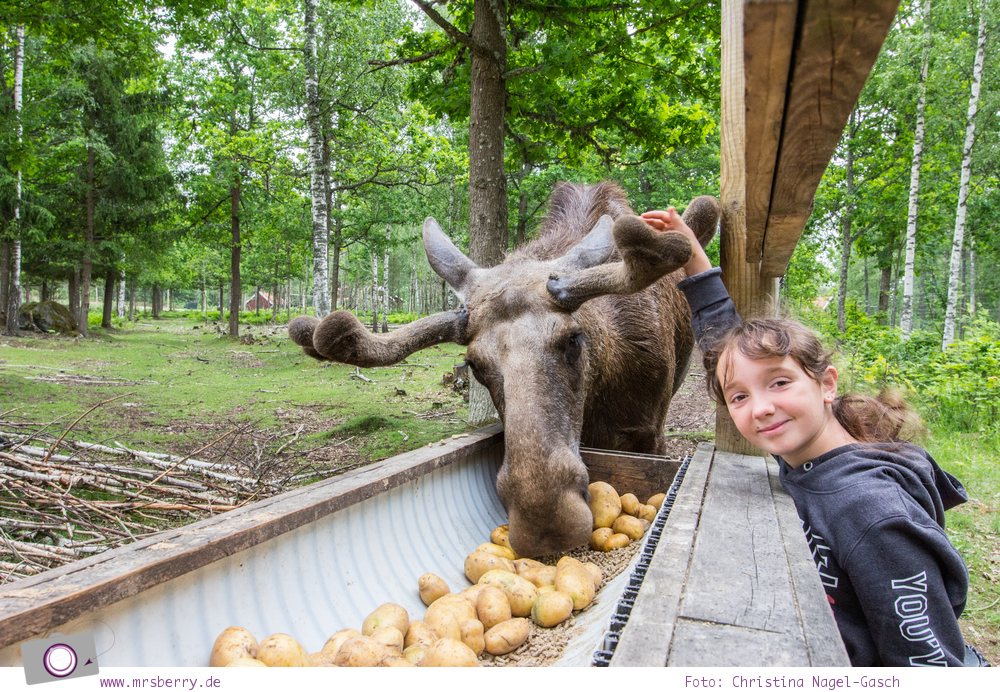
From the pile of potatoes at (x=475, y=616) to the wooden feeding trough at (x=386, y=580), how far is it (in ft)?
0.41

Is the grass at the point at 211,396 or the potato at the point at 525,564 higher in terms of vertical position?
the grass at the point at 211,396

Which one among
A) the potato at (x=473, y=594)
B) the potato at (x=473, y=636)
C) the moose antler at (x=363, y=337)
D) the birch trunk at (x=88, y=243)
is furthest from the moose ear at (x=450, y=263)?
the birch trunk at (x=88, y=243)

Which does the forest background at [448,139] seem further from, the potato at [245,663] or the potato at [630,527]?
the potato at [245,663]

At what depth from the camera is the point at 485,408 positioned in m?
6.38

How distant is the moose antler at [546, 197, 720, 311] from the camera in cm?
246

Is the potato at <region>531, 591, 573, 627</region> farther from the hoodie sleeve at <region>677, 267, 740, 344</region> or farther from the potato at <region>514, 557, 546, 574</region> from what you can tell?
the hoodie sleeve at <region>677, 267, 740, 344</region>

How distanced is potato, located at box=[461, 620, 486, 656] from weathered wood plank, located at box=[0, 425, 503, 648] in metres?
0.74

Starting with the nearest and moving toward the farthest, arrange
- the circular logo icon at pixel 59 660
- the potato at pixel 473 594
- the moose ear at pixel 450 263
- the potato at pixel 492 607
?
the circular logo icon at pixel 59 660
the potato at pixel 492 607
the potato at pixel 473 594
the moose ear at pixel 450 263

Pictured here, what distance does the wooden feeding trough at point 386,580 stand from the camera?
4.23ft

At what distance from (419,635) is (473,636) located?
0.22 meters

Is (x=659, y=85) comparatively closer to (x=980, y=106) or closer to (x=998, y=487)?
(x=998, y=487)

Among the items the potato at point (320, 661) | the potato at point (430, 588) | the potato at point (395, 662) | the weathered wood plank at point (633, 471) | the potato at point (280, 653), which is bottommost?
the potato at point (430, 588)

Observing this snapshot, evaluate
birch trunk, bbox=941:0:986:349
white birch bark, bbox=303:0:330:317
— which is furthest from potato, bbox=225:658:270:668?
birch trunk, bbox=941:0:986:349

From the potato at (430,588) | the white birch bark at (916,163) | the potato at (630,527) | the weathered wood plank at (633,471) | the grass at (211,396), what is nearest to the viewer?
the potato at (430,588)
